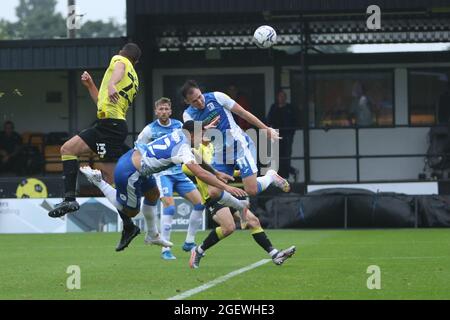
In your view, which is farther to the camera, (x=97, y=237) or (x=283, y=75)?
(x=283, y=75)

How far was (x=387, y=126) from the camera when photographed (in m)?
30.7

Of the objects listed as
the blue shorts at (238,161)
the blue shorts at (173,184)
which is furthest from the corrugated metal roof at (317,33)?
the blue shorts at (238,161)

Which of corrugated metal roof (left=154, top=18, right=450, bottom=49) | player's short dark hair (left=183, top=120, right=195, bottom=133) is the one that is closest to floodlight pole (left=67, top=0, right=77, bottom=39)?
corrugated metal roof (left=154, top=18, right=450, bottom=49)

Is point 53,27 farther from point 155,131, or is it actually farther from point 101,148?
point 101,148

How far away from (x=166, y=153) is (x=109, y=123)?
5.25 ft

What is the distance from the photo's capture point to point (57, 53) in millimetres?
27891

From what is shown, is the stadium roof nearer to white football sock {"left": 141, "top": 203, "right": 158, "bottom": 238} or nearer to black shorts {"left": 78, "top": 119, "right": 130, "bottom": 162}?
black shorts {"left": 78, "top": 119, "right": 130, "bottom": 162}

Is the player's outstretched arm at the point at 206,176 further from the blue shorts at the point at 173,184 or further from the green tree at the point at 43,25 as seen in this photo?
the green tree at the point at 43,25

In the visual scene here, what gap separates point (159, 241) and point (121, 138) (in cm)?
139

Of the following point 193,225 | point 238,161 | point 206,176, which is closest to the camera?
point 206,176

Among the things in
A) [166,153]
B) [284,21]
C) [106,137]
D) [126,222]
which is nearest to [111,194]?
[126,222]

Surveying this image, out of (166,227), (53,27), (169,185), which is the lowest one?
(166,227)
